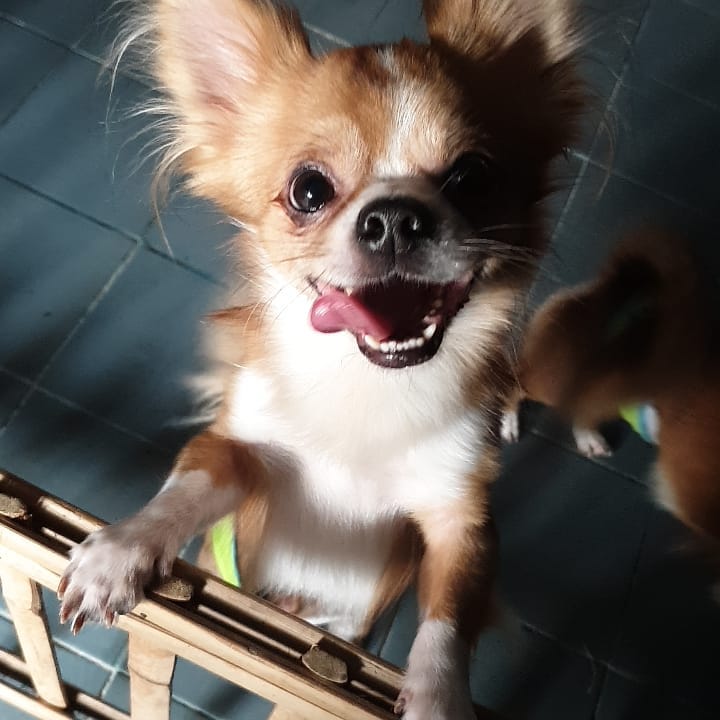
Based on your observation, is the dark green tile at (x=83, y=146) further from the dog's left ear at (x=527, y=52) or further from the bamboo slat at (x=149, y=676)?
the bamboo slat at (x=149, y=676)

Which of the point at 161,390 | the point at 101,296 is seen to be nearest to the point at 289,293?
the point at 161,390

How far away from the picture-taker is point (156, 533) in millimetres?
1188

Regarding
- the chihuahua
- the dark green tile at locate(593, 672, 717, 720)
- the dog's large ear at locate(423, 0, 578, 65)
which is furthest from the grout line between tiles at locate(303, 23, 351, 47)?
the dark green tile at locate(593, 672, 717, 720)

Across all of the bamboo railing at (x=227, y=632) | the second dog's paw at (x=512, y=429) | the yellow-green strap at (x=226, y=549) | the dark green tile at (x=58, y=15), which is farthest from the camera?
the dark green tile at (x=58, y=15)

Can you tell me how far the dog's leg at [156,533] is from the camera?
41.3 inches

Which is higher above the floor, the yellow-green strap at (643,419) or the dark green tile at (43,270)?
the yellow-green strap at (643,419)

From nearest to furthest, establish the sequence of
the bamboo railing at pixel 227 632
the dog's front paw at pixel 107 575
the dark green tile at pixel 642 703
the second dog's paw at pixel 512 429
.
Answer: the bamboo railing at pixel 227 632, the dog's front paw at pixel 107 575, the dark green tile at pixel 642 703, the second dog's paw at pixel 512 429

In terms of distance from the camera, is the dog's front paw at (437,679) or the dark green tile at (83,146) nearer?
the dog's front paw at (437,679)

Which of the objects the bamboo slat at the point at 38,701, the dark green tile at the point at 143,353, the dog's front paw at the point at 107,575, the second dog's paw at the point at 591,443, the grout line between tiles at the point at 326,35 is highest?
the grout line between tiles at the point at 326,35

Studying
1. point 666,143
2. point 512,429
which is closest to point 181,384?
point 512,429

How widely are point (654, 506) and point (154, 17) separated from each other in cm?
184

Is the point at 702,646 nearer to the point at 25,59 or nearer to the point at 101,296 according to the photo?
the point at 101,296

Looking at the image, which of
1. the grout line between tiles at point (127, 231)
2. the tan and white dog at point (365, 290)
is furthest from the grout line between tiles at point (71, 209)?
the tan and white dog at point (365, 290)

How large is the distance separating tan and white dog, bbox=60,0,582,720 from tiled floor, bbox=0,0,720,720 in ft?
1.55
